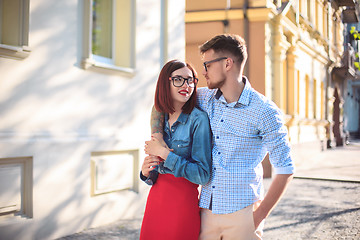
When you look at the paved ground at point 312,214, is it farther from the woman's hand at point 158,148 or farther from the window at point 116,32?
the woman's hand at point 158,148

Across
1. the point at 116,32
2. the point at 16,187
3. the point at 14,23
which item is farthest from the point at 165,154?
the point at 116,32

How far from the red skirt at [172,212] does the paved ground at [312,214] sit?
279 cm

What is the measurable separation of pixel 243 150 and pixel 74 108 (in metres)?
3.30

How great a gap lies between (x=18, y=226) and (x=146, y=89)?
2.96 m

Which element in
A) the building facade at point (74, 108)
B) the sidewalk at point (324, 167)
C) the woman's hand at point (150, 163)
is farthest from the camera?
the sidewalk at point (324, 167)

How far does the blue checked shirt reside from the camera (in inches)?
91.2

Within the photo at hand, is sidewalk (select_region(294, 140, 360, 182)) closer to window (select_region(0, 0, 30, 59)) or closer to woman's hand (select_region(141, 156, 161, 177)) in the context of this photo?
window (select_region(0, 0, 30, 59))

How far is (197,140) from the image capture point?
7.84 ft

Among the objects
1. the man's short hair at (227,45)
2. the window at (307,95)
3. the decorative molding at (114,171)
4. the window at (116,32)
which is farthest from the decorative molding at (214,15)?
the man's short hair at (227,45)

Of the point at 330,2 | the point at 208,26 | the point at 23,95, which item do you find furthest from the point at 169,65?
the point at 330,2

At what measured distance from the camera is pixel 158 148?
2389 millimetres

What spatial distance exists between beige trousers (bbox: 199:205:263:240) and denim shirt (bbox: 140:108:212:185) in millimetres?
238

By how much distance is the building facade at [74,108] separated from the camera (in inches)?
175

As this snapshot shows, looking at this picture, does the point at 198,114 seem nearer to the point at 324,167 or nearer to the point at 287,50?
the point at 324,167
